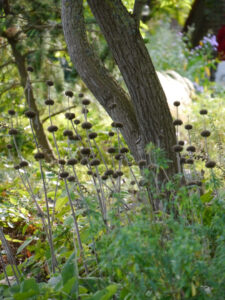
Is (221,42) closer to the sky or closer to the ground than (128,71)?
closer to the ground

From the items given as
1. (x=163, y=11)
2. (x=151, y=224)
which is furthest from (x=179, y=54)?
(x=151, y=224)

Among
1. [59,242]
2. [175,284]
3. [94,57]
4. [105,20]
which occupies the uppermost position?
[105,20]

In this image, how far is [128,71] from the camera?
2.42 meters

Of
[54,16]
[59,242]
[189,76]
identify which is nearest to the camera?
[59,242]

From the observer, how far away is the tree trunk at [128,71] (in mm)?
2383

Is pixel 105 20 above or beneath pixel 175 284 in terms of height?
above

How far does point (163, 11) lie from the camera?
11133 millimetres

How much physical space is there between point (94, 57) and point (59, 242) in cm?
111

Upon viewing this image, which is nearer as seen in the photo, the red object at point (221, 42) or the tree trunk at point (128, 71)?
the tree trunk at point (128, 71)

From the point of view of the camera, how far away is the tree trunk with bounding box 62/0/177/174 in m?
2.38

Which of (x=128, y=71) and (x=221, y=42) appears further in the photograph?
(x=221, y=42)

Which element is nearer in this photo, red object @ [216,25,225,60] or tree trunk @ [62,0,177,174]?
tree trunk @ [62,0,177,174]

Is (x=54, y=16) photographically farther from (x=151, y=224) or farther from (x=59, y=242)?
(x=151, y=224)

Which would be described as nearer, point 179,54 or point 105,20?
point 105,20
